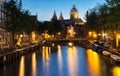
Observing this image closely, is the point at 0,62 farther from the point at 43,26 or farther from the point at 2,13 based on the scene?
the point at 43,26

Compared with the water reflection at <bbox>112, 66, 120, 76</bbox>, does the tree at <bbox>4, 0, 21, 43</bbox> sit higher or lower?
higher

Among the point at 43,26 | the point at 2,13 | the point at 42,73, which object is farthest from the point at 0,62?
the point at 43,26

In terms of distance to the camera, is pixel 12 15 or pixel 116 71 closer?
pixel 116 71

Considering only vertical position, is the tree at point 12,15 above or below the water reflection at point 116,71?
above

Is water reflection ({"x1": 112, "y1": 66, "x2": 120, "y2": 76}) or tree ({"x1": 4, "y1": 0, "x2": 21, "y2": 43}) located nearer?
water reflection ({"x1": 112, "y1": 66, "x2": 120, "y2": 76})

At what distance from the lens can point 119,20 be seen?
6844 centimetres

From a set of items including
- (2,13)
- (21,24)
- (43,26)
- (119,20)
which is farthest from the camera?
(43,26)

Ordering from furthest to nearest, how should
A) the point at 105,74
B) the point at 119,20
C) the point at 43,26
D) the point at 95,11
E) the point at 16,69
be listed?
the point at 43,26, the point at 95,11, the point at 119,20, the point at 16,69, the point at 105,74

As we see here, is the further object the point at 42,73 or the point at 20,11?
→ the point at 20,11

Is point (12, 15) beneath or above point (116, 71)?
above

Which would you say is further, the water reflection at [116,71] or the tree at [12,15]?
the tree at [12,15]

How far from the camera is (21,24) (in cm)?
9619

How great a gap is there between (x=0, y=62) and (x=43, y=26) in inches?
5291

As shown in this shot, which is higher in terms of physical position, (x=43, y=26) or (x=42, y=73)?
(x=43, y=26)
